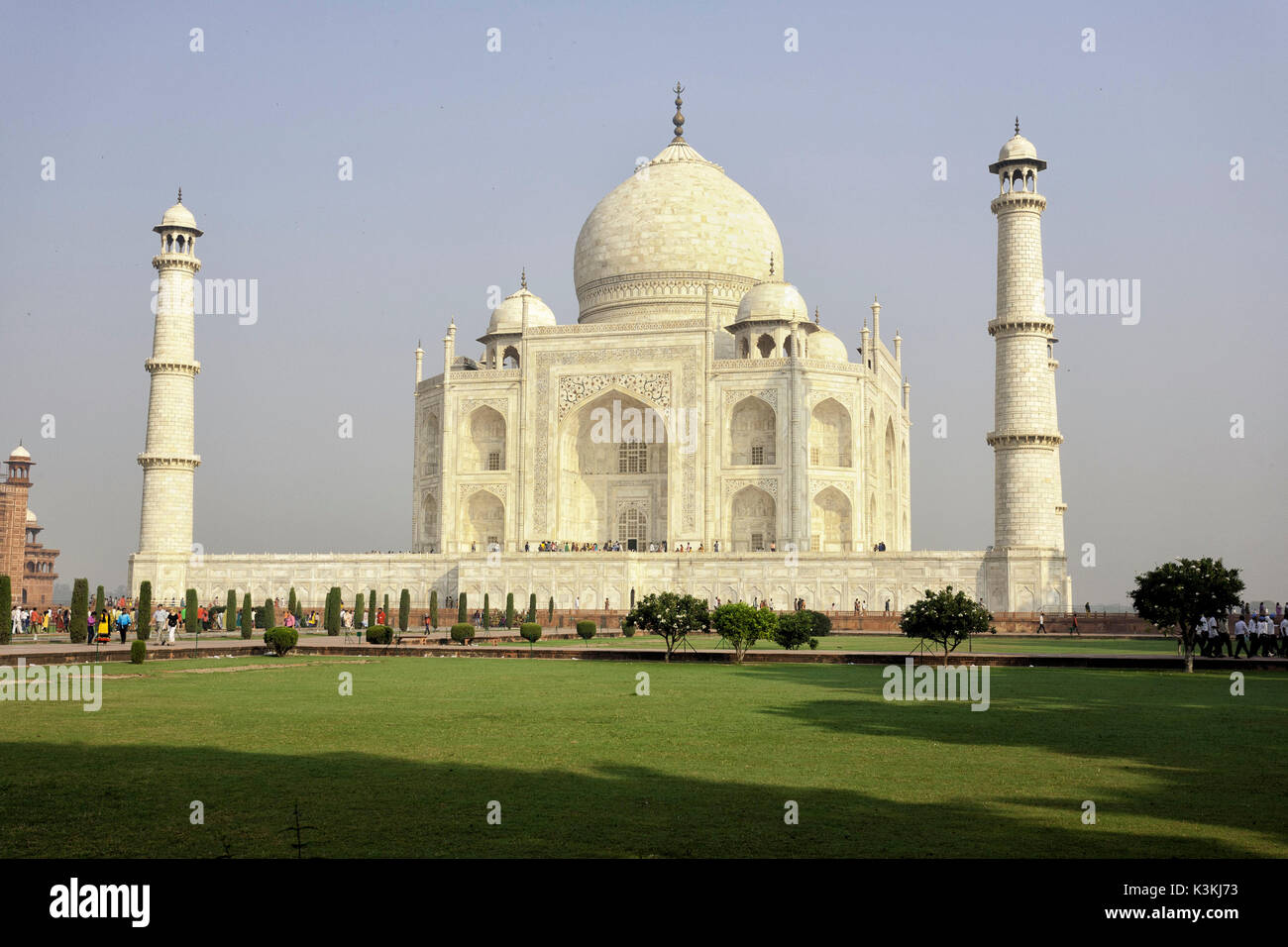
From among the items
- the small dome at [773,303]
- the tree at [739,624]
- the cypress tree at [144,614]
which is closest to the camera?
the tree at [739,624]

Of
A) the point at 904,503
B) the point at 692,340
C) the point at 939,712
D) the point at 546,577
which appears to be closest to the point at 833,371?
the point at 692,340

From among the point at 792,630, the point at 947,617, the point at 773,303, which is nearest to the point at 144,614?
the point at 792,630

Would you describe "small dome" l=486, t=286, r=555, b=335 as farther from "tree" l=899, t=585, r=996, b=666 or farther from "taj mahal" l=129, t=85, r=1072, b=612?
"tree" l=899, t=585, r=996, b=666

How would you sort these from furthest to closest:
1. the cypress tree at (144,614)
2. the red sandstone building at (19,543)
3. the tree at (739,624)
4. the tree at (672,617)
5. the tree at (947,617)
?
the red sandstone building at (19,543) < the cypress tree at (144,614) < the tree at (672,617) < the tree at (739,624) < the tree at (947,617)

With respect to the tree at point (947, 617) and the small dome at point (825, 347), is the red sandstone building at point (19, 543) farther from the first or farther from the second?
the tree at point (947, 617)

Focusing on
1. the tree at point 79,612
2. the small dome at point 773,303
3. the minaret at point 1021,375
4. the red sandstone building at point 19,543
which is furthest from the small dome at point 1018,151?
the red sandstone building at point 19,543

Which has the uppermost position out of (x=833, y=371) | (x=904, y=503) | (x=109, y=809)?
(x=833, y=371)
